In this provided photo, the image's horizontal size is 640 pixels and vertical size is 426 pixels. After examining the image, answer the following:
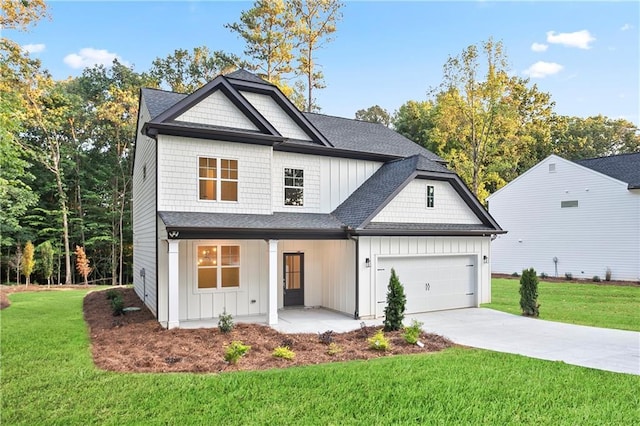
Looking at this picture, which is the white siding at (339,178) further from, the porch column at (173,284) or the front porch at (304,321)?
the porch column at (173,284)

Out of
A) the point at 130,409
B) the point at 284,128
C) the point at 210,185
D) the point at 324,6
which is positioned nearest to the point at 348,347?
the point at 130,409

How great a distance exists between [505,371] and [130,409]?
5.72 metres

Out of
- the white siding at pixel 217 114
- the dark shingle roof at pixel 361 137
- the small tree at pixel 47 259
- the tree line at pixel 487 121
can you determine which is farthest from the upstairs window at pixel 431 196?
the small tree at pixel 47 259

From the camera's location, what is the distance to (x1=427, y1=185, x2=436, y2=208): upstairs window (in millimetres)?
13008

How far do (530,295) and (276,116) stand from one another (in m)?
9.64

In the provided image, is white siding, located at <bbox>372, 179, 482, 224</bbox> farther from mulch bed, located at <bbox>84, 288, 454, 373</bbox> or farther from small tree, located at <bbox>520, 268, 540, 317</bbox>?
mulch bed, located at <bbox>84, 288, 454, 373</bbox>

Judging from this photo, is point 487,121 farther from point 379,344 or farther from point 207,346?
point 207,346

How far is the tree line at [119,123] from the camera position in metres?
23.2

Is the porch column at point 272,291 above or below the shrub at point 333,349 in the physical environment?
above

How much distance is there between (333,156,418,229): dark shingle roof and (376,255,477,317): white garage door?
1.49 m

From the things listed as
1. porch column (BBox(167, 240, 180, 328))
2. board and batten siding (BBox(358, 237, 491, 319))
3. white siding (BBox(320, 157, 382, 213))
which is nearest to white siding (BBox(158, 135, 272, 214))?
porch column (BBox(167, 240, 180, 328))

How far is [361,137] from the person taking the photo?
51.0ft

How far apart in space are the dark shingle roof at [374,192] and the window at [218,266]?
3531 mm

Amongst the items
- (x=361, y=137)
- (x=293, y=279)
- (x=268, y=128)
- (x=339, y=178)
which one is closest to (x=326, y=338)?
(x=293, y=279)
